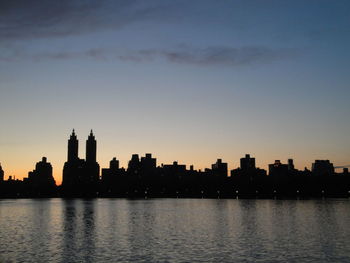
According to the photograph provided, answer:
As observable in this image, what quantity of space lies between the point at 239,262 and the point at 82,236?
35538mm

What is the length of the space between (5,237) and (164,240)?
29.5 meters

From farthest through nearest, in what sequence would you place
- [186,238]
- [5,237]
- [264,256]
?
[5,237], [186,238], [264,256]

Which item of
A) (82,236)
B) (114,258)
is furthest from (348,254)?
(82,236)

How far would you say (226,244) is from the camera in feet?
195

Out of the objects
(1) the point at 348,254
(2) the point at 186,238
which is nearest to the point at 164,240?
(2) the point at 186,238

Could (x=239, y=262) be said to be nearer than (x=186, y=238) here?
Yes

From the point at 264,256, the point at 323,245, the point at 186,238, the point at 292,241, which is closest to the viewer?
the point at 264,256

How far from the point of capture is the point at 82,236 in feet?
233

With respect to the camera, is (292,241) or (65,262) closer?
(65,262)

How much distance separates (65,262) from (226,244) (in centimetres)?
2468

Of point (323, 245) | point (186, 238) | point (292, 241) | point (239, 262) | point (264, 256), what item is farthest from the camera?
point (186, 238)

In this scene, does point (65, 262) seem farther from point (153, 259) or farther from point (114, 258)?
point (153, 259)

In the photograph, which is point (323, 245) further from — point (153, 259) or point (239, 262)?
point (153, 259)

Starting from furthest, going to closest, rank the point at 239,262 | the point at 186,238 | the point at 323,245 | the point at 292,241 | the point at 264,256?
the point at 186,238 → the point at 292,241 → the point at 323,245 → the point at 264,256 → the point at 239,262
